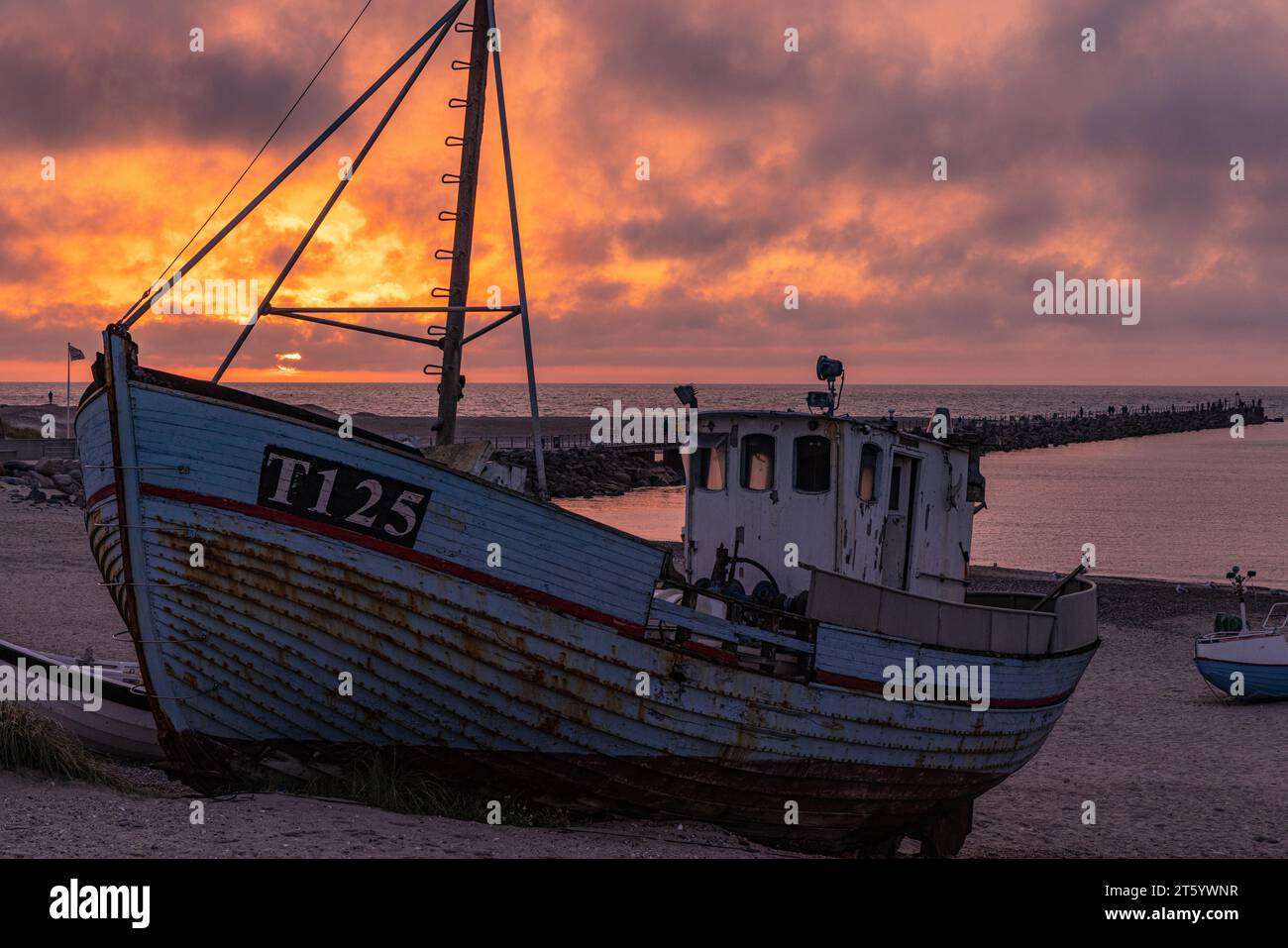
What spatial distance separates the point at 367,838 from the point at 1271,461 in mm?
110184

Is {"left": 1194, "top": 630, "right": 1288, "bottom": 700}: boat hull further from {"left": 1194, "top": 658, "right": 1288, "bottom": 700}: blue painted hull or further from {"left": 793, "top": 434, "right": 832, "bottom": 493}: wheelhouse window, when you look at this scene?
{"left": 793, "top": 434, "right": 832, "bottom": 493}: wheelhouse window

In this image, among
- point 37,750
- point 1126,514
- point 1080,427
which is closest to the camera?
point 37,750

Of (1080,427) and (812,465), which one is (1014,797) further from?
(1080,427)

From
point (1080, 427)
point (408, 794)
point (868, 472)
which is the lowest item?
point (408, 794)

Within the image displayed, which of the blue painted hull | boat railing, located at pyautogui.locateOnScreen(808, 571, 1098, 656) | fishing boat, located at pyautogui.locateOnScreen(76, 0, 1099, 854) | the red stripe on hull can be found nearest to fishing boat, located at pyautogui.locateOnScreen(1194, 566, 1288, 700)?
the blue painted hull

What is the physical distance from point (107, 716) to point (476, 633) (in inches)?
186

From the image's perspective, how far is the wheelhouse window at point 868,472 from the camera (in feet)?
41.9

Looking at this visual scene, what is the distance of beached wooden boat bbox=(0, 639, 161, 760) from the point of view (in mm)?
11914

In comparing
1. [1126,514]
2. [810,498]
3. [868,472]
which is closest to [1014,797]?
[868,472]

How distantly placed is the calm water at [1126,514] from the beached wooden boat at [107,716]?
33.7 metres

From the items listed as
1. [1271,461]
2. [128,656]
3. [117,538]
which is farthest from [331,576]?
Result: [1271,461]

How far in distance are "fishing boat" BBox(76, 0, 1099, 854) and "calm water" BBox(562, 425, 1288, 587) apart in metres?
31.7

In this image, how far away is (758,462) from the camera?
13.0 metres
